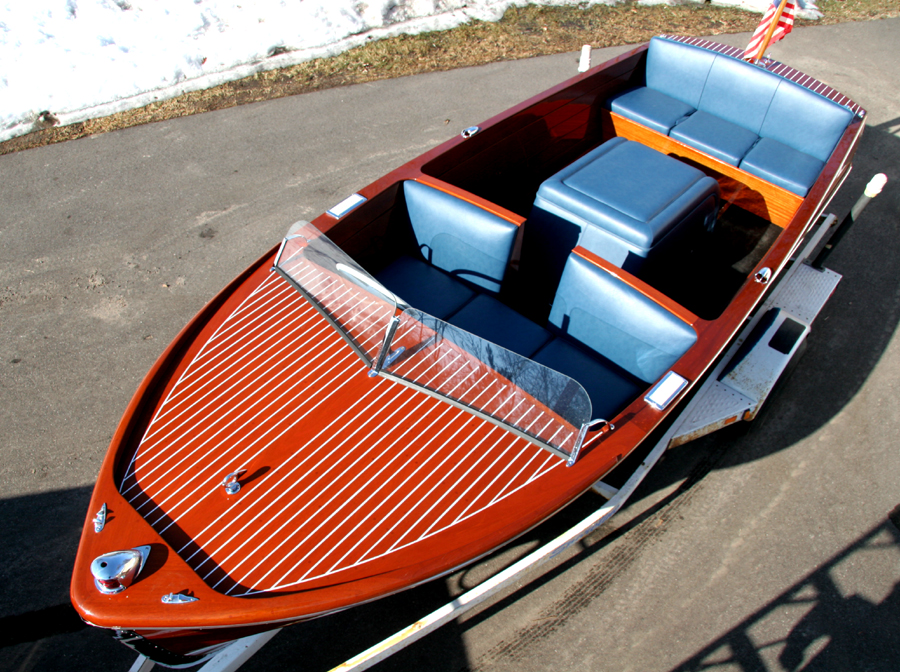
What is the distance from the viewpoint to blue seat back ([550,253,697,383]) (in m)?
2.29

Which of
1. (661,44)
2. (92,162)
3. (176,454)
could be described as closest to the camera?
(176,454)

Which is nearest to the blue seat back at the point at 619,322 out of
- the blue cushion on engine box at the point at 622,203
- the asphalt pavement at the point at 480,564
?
the blue cushion on engine box at the point at 622,203

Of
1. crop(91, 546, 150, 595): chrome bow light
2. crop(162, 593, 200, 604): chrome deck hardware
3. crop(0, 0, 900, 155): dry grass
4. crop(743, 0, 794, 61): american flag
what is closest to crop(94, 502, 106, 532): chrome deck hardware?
crop(91, 546, 150, 595): chrome bow light

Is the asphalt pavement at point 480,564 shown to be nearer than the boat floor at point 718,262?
Yes

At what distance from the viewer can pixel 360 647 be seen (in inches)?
90.4

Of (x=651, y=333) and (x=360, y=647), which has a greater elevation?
(x=651, y=333)

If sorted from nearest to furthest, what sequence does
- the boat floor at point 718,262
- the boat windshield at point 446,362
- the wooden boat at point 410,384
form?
the wooden boat at point 410,384, the boat windshield at point 446,362, the boat floor at point 718,262

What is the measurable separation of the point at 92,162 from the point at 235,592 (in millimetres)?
4153

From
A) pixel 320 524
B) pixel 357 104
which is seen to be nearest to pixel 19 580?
pixel 320 524

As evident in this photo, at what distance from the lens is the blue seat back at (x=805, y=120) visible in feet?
11.1

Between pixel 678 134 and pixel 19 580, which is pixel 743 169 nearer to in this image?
pixel 678 134

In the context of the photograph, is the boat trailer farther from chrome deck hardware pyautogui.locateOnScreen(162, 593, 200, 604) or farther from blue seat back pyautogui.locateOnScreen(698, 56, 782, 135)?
blue seat back pyautogui.locateOnScreen(698, 56, 782, 135)

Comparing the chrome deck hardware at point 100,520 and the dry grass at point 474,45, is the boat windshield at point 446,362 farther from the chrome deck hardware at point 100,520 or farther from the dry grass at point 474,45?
the dry grass at point 474,45

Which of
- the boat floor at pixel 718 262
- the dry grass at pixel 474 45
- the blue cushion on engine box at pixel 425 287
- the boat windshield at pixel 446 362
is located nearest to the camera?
the boat windshield at pixel 446 362
